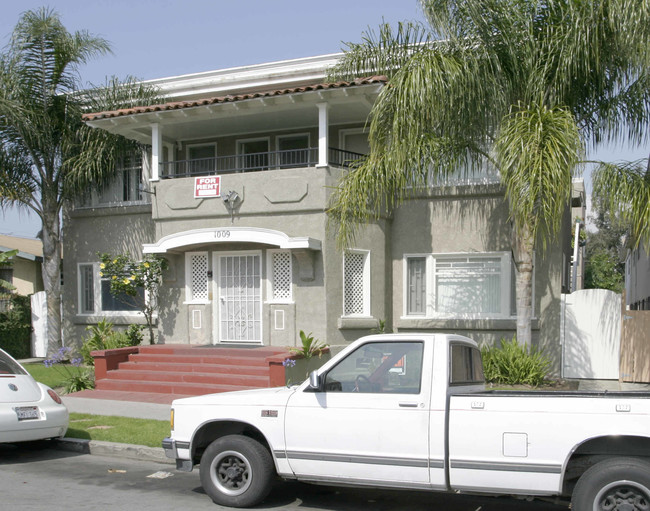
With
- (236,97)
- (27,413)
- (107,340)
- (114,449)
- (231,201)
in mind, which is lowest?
(114,449)

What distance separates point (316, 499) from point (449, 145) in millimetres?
6997

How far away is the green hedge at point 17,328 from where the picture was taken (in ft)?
61.1

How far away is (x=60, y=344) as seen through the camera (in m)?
17.2

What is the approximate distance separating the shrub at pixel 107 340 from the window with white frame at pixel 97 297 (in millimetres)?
809

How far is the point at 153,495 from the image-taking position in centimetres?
705

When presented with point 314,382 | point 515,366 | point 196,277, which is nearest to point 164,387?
point 196,277

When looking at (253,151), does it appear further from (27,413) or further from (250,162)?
(27,413)

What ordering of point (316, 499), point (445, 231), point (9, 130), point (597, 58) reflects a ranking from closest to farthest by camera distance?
point (316, 499), point (597, 58), point (445, 231), point (9, 130)

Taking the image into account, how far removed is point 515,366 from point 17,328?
44.2ft

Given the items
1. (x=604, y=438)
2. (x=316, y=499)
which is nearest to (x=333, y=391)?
(x=316, y=499)

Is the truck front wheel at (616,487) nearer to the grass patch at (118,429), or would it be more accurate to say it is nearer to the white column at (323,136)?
the grass patch at (118,429)

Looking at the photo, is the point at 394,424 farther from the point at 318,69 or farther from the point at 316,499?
the point at 318,69

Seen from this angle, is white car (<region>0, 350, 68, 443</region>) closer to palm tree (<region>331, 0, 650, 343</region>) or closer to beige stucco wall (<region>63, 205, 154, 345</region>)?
palm tree (<region>331, 0, 650, 343</region>)

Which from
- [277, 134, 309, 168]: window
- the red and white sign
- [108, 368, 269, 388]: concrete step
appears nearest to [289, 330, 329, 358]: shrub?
[108, 368, 269, 388]: concrete step
